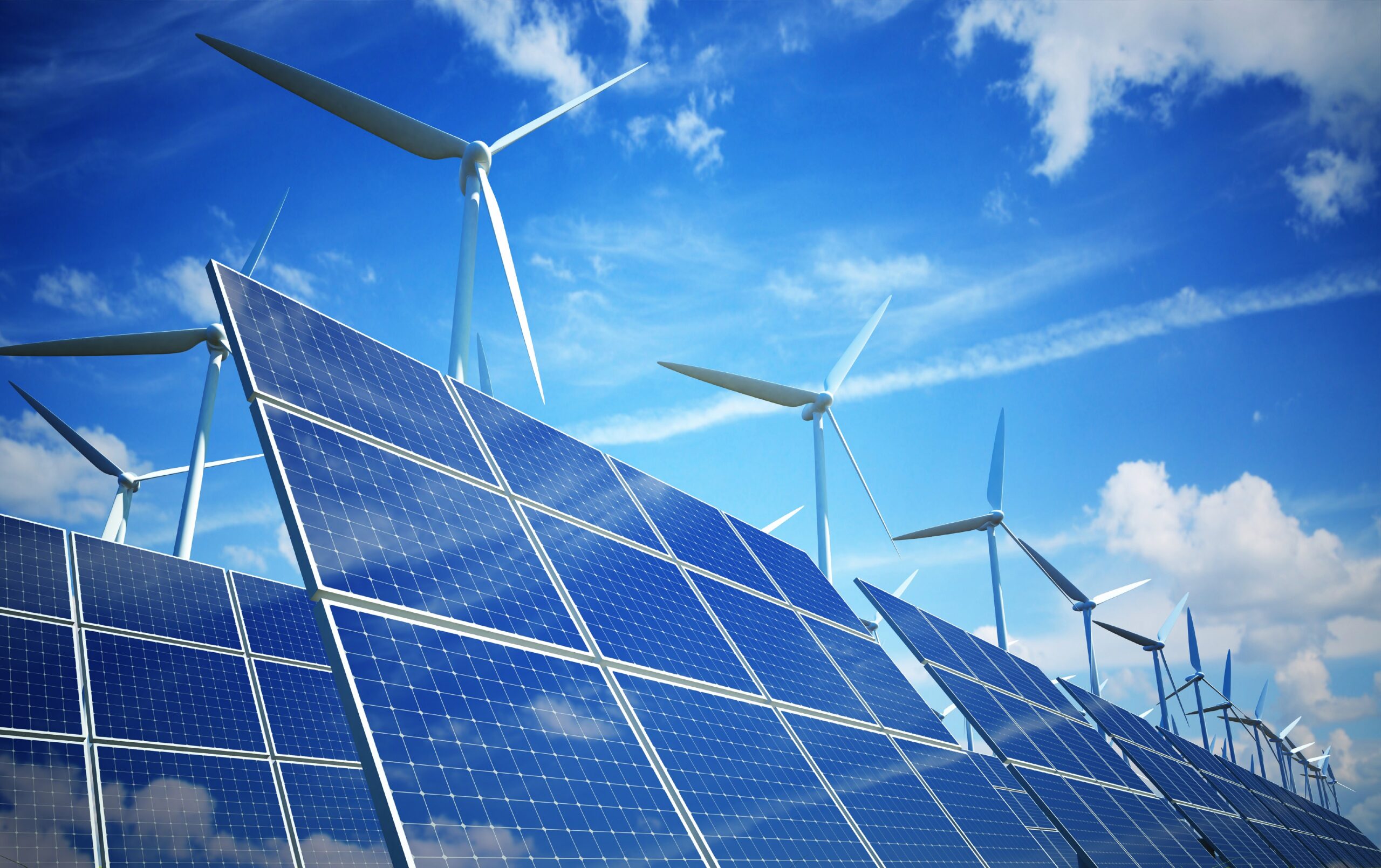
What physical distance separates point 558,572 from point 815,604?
35.6 ft

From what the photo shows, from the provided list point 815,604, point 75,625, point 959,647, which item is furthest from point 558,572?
point 959,647

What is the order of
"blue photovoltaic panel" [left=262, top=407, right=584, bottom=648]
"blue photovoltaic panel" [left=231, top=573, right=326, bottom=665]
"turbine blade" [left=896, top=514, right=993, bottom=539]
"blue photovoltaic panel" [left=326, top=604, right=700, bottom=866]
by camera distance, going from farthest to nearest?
1. "turbine blade" [left=896, top=514, right=993, bottom=539]
2. "blue photovoltaic panel" [left=231, top=573, right=326, bottom=665]
3. "blue photovoltaic panel" [left=262, top=407, right=584, bottom=648]
4. "blue photovoltaic panel" [left=326, top=604, right=700, bottom=866]

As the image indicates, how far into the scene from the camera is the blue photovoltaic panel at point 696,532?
64.1 ft

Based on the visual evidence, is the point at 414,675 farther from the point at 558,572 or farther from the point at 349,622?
the point at 558,572

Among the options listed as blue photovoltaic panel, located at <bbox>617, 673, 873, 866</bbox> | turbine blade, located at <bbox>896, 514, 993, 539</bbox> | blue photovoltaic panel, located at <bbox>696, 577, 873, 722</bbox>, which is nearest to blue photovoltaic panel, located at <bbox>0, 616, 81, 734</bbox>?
blue photovoltaic panel, located at <bbox>617, 673, 873, 866</bbox>

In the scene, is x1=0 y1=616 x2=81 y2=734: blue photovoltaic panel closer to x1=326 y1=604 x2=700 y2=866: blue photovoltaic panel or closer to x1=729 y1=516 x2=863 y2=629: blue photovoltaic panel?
x1=326 y1=604 x2=700 y2=866: blue photovoltaic panel

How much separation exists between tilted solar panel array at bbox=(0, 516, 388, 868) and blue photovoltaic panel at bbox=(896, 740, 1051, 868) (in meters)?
10.5

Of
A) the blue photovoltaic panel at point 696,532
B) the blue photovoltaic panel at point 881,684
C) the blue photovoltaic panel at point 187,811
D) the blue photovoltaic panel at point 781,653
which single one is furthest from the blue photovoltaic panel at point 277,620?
the blue photovoltaic panel at point 881,684

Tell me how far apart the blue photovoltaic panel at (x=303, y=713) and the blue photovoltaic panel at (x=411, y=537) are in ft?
19.7

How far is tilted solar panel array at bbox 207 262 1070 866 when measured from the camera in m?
9.07

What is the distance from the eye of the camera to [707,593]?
1822 cm

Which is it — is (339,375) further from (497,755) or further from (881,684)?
(881,684)

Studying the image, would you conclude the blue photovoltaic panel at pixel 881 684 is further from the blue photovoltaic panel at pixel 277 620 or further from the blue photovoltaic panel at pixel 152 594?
the blue photovoltaic panel at pixel 152 594

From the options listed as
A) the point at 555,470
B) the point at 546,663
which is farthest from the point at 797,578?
the point at 546,663
